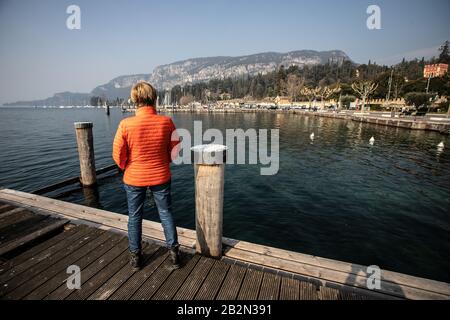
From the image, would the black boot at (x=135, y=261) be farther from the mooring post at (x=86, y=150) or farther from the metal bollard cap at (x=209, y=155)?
the mooring post at (x=86, y=150)

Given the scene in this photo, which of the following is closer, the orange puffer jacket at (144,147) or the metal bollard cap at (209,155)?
the orange puffer jacket at (144,147)

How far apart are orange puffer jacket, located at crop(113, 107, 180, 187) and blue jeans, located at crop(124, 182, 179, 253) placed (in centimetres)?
13

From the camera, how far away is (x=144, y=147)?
3.22 m

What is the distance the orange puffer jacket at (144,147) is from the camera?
124 inches

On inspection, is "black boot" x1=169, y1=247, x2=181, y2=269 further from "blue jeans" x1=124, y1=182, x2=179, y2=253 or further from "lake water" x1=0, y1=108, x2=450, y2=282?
"lake water" x1=0, y1=108, x2=450, y2=282

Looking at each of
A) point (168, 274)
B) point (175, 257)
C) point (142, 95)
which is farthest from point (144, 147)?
point (168, 274)

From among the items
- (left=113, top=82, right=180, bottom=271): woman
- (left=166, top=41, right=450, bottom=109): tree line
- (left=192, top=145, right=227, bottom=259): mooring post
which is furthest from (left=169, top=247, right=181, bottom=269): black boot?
(left=166, top=41, right=450, bottom=109): tree line

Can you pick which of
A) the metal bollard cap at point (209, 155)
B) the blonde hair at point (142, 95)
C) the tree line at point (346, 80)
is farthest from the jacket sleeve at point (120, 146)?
the tree line at point (346, 80)

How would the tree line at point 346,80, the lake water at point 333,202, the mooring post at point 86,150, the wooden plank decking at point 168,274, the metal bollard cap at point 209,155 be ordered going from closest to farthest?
the wooden plank decking at point 168,274, the metal bollard cap at point 209,155, the lake water at point 333,202, the mooring post at point 86,150, the tree line at point 346,80

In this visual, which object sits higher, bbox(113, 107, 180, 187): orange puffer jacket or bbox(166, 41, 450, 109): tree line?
bbox(166, 41, 450, 109): tree line

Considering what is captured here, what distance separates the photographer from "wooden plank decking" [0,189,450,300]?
10.1ft

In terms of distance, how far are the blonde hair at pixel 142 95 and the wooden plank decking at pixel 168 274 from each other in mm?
2593
